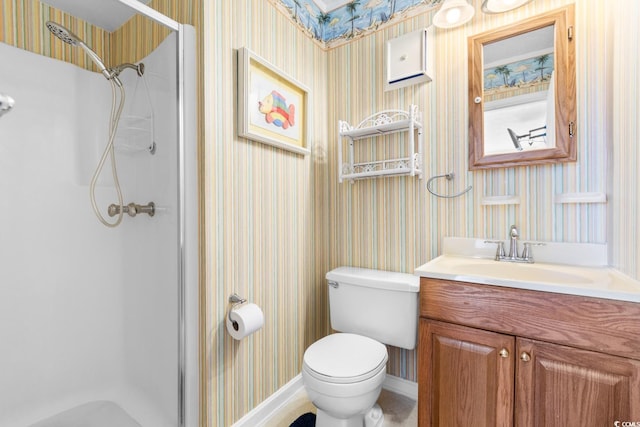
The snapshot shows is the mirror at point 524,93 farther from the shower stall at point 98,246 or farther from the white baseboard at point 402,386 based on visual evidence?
the shower stall at point 98,246

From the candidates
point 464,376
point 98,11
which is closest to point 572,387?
point 464,376

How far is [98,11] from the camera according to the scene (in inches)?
51.8

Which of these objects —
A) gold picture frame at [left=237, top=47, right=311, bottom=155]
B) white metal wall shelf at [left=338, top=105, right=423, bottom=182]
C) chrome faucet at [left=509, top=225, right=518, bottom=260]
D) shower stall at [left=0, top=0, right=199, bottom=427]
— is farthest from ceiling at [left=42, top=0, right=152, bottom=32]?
chrome faucet at [left=509, top=225, right=518, bottom=260]

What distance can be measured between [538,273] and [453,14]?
4.32ft

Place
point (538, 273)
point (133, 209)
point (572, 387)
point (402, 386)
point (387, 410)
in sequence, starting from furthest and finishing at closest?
point (402, 386) < point (387, 410) < point (133, 209) < point (538, 273) < point (572, 387)

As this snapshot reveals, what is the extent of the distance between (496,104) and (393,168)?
1.95 ft

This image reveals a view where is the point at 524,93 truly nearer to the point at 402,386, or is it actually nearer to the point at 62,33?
the point at 402,386

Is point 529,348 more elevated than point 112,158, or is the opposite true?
point 112,158

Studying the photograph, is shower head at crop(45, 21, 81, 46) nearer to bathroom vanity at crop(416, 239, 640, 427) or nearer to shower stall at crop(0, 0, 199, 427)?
shower stall at crop(0, 0, 199, 427)

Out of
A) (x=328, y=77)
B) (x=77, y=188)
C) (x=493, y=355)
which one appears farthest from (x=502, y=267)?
(x=77, y=188)

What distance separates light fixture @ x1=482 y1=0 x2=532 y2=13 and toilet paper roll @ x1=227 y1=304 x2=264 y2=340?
1.82m

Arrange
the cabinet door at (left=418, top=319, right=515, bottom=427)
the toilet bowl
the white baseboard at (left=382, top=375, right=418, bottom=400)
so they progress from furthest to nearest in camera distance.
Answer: the white baseboard at (left=382, top=375, right=418, bottom=400), the toilet bowl, the cabinet door at (left=418, top=319, right=515, bottom=427)

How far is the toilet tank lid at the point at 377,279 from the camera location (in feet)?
4.74

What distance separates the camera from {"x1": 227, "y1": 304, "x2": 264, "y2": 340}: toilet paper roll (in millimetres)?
1255
